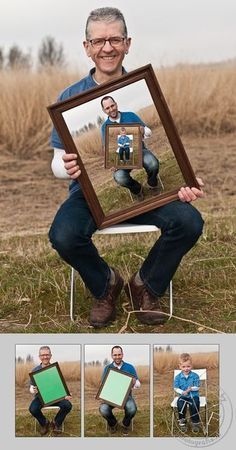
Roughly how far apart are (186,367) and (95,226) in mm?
873

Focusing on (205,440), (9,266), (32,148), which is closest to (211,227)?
(9,266)

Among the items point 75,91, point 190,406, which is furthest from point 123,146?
point 190,406

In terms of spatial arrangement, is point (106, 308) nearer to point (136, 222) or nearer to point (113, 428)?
point (136, 222)

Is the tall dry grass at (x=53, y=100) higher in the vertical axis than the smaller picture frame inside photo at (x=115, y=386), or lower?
higher

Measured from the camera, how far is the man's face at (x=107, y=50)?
4832 millimetres

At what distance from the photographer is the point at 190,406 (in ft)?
14.3

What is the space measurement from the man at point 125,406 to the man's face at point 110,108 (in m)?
1.13

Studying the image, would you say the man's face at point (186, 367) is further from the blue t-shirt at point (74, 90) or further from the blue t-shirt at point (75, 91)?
the blue t-shirt at point (74, 90)

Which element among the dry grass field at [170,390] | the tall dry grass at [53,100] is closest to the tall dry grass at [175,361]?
the dry grass field at [170,390]

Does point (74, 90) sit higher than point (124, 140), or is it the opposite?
point (74, 90)

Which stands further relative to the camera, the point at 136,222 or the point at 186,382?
the point at 136,222

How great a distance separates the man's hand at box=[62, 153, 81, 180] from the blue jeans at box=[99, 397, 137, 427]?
3.64ft

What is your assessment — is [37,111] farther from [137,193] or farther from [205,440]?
[205,440]

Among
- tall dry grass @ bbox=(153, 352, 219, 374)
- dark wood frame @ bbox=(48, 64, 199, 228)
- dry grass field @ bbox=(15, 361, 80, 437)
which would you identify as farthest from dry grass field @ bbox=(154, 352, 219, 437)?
dark wood frame @ bbox=(48, 64, 199, 228)
